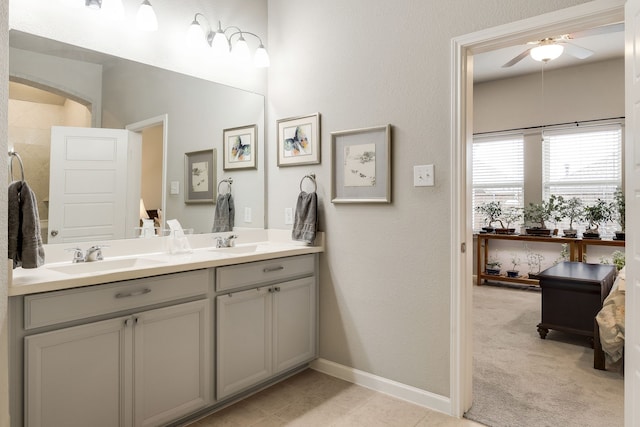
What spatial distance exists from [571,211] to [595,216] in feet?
1.03

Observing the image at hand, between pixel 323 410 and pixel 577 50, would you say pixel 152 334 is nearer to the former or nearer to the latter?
pixel 323 410

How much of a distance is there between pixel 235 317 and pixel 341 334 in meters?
0.79

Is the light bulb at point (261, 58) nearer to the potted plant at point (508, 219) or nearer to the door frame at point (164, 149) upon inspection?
the door frame at point (164, 149)

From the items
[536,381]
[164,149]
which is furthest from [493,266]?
[164,149]

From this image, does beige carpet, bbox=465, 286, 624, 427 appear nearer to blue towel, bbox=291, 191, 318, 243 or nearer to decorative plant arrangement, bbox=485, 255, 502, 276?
blue towel, bbox=291, 191, 318, 243

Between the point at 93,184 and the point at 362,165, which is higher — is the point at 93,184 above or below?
below

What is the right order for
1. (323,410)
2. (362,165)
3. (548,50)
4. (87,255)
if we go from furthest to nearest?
(548,50) < (362,165) < (323,410) < (87,255)

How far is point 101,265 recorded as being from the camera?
2053mm

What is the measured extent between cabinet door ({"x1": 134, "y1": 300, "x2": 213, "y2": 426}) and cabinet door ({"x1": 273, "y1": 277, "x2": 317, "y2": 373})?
1.63ft

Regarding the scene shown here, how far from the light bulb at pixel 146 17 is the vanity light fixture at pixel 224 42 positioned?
1.02 ft

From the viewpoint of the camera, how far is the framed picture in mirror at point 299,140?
280 cm

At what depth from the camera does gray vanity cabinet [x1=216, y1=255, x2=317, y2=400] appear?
2.21 meters

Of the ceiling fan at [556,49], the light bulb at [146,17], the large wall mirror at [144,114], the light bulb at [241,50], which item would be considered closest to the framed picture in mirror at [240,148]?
the large wall mirror at [144,114]

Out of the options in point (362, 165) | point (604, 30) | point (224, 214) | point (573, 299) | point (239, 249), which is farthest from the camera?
point (604, 30)
